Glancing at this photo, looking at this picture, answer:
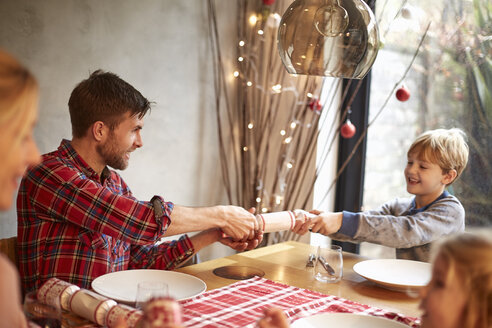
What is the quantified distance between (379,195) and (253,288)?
6.14 ft

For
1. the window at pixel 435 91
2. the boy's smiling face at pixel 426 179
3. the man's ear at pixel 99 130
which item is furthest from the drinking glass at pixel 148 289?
the window at pixel 435 91

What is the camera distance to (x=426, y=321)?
1049 mm

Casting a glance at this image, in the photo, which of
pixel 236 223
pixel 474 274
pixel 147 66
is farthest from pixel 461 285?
pixel 147 66

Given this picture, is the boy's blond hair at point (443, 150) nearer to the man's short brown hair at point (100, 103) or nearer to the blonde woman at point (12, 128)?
the man's short brown hair at point (100, 103)

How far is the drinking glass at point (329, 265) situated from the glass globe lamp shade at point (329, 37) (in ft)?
1.97

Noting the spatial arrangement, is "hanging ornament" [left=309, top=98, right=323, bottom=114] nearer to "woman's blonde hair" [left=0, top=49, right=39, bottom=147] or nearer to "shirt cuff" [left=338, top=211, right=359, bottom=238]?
"shirt cuff" [left=338, top=211, right=359, bottom=238]

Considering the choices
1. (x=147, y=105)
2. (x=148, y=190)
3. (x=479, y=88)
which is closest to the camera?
(x=147, y=105)

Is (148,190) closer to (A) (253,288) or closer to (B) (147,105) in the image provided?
(B) (147,105)

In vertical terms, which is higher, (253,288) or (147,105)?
(147,105)

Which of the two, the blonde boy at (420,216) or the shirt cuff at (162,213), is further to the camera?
the blonde boy at (420,216)

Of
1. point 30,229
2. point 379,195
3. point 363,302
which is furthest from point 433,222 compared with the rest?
point 30,229

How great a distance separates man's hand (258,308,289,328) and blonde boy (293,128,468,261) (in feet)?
3.75

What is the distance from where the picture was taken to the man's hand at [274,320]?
3.67 feet

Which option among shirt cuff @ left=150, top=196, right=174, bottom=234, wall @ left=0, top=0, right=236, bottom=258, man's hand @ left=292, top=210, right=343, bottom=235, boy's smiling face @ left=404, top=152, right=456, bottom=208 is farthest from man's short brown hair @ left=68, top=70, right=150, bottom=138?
boy's smiling face @ left=404, top=152, right=456, bottom=208
